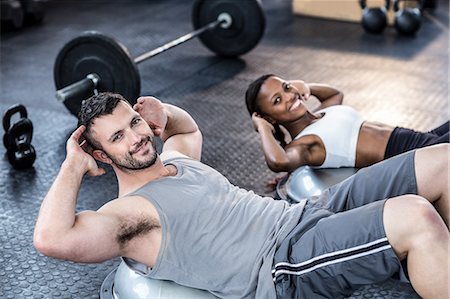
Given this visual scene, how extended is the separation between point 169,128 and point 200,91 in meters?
1.69

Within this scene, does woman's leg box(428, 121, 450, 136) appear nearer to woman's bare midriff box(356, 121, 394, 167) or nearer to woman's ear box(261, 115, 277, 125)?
woman's bare midriff box(356, 121, 394, 167)

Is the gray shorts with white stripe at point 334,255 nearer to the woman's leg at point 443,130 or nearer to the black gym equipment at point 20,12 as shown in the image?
the woman's leg at point 443,130

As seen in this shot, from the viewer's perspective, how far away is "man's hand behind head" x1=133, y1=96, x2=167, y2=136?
1953 mm

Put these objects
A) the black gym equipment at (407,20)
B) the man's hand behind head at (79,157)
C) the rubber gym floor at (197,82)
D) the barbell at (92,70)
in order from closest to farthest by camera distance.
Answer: the man's hand behind head at (79,157), the rubber gym floor at (197,82), the barbell at (92,70), the black gym equipment at (407,20)

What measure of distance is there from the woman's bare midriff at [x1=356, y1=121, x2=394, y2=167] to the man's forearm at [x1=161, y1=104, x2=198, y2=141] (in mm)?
606

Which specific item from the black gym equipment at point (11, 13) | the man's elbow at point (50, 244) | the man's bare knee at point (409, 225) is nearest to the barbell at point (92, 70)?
the man's elbow at point (50, 244)

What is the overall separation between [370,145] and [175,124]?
695 mm

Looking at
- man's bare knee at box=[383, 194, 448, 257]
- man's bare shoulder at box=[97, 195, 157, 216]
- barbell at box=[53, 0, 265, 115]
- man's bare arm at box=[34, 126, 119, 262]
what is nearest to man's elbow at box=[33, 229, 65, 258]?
man's bare arm at box=[34, 126, 119, 262]

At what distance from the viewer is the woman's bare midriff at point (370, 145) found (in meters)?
2.34

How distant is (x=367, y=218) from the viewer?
62.7 inches

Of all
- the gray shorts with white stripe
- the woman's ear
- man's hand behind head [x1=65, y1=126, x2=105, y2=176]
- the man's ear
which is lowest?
the woman's ear

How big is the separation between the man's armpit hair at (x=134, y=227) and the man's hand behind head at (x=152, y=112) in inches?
16.2

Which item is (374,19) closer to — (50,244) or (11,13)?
(11,13)

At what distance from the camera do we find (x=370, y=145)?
2348 mm
